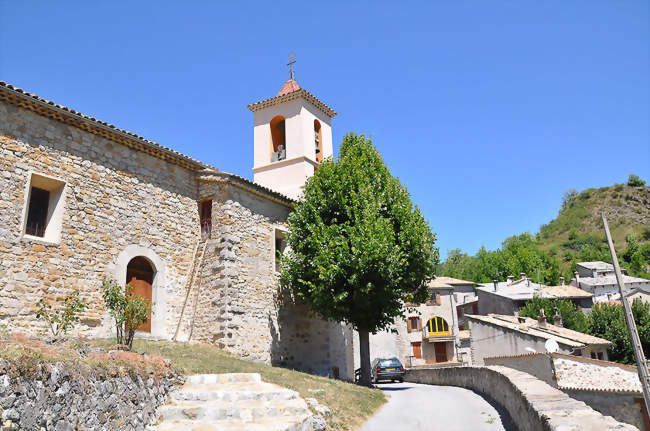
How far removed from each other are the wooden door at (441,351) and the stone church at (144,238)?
28515 millimetres

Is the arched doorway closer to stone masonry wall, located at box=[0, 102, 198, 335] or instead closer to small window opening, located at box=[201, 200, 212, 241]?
stone masonry wall, located at box=[0, 102, 198, 335]

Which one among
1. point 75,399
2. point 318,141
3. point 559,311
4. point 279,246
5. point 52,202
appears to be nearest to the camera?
point 75,399

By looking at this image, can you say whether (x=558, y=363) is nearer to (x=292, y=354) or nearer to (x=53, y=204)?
(x=292, y=354)

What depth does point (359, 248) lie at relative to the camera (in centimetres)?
1619

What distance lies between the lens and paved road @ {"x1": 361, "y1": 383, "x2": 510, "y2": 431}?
10.5 metres

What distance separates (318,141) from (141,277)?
14.6 meters

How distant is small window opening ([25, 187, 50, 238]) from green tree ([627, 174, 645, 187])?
14578cm

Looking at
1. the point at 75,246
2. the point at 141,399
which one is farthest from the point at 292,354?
the point at 141,399

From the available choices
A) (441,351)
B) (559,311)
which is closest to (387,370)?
(441,351)

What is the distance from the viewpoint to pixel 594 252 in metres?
94.6

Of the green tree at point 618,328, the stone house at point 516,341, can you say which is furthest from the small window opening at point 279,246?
the green tree at point 618,328

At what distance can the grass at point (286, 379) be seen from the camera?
11.0 m

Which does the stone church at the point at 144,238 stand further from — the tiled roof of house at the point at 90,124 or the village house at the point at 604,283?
the village house at the point at 604,283

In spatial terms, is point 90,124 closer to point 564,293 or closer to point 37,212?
point 37,212
